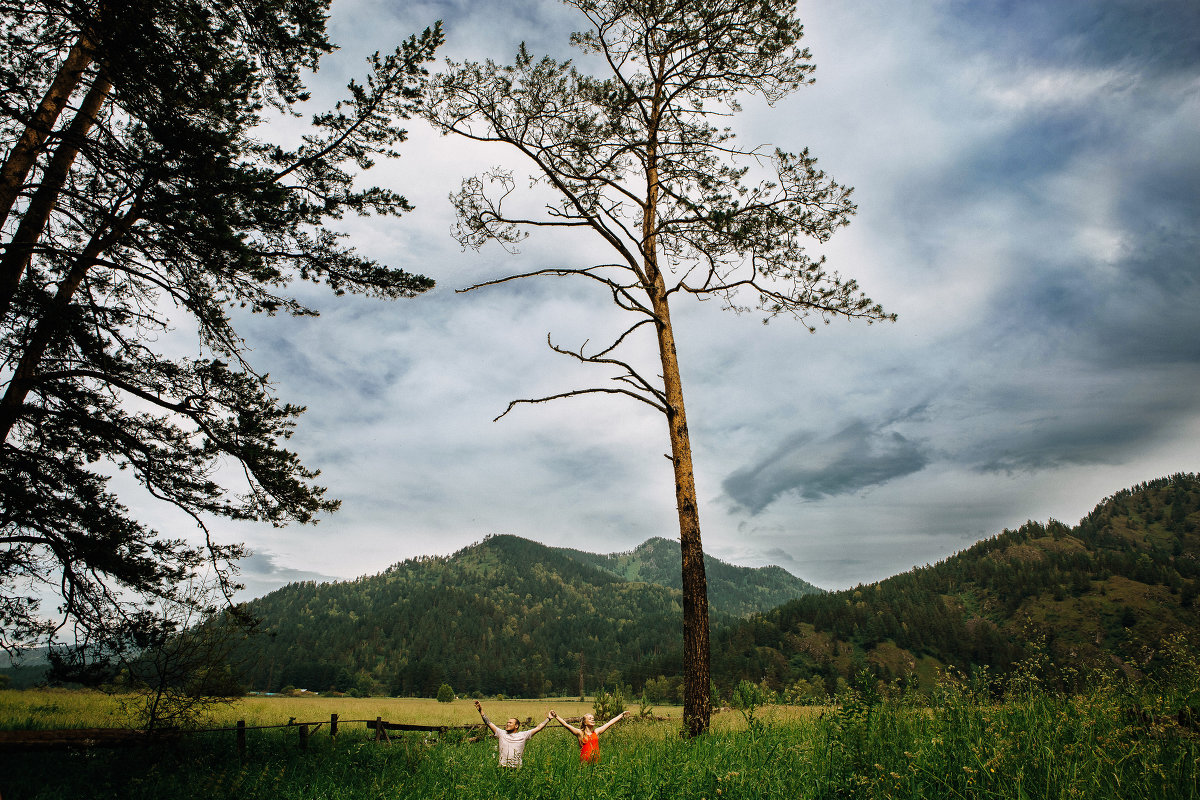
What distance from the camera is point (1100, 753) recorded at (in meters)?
3.33

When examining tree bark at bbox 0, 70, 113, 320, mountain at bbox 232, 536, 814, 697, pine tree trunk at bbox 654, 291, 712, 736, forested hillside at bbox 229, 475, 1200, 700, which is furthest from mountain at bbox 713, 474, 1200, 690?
tree bark at bbox 0, 70, 113, 320

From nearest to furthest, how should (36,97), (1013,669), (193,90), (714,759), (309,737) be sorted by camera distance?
(714,759) → (1013,669) → (36,97) → (193,90) → (309,737)

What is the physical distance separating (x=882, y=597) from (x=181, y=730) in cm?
18112

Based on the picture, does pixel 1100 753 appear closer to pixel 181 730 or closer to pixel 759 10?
pixel 759 10

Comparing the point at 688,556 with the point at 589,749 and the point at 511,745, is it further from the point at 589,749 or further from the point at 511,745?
the point at 511,745

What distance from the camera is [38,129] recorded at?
586cm

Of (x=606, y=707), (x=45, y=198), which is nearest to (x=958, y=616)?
(x=606, y=707)

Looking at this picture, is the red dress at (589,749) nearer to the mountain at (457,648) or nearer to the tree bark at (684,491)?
the tree bark at (684,491)

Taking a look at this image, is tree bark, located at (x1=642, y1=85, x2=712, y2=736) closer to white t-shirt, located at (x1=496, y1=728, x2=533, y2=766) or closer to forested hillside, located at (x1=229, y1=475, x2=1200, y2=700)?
white t-shirt, located at (x1=496, y1=728, x2=533, y2=766)

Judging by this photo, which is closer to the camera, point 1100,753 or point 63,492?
point 1100,753

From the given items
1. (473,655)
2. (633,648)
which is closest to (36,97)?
(473,655)

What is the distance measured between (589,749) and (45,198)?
10.4 meters

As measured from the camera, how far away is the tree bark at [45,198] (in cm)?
628

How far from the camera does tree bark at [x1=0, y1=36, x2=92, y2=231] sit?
6.38 metres
